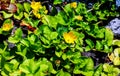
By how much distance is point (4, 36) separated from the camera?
275cm

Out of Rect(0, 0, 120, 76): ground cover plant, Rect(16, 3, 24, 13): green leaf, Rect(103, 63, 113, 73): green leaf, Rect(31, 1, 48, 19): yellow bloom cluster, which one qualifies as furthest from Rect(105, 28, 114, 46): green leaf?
Rect(16, 3, 24, 13): green leaf

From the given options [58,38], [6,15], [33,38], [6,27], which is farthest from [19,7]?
[58,38]

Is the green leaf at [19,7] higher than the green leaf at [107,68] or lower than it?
higher

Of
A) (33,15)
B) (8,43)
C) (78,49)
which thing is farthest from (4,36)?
(78,49)

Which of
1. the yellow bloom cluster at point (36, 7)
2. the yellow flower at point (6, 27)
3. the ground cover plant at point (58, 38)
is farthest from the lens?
the yellow bloom cluster at point (36, 7)

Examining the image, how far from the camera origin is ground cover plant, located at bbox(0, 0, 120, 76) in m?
2.52

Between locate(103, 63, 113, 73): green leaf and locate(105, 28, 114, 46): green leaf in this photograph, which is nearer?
locate(103, 63, 113, 73): green leaf

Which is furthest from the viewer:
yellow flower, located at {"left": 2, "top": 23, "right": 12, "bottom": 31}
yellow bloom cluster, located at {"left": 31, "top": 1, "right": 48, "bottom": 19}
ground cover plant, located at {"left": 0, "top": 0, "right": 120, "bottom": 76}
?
yellow bloom cluster, located at {"left": 31, "top": 1, "right": 48, "bottom": 19}

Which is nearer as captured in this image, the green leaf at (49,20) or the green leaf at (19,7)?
the green leaf at (49,20)

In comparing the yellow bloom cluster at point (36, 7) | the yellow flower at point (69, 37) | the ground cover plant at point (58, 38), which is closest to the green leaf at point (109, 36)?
the ground cover plant at point (58, 38)

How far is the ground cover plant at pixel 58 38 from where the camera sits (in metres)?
2.52

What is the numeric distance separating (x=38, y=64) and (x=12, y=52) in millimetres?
291

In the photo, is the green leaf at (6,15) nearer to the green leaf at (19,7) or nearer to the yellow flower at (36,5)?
the green leaf at (19,7)

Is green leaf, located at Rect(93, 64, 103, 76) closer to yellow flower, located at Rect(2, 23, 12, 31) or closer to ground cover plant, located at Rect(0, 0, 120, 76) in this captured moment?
ground cover plant, located at Rect(0, 0, 120, 76)
